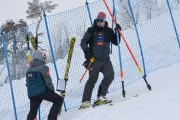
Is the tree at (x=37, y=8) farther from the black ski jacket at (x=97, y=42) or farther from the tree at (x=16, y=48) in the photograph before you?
the black ski jacket at (x=97, y=42)

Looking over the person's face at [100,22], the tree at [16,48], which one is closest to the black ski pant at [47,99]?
the person's face at [100,22]

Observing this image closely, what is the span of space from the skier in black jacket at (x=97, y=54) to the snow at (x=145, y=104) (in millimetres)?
363

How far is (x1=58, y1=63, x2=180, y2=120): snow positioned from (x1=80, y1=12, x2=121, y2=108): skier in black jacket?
0.36 m

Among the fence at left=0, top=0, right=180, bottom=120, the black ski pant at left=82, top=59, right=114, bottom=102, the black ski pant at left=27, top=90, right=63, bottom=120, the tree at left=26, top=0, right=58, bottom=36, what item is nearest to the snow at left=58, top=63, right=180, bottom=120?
the black ski pant at left=82, top=59, right=114, bottom=102

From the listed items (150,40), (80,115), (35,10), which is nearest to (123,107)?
(80,115)

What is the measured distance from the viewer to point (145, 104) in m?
6.91

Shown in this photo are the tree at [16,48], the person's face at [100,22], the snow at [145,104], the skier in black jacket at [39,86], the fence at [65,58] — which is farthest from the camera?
the fence at [65,58]

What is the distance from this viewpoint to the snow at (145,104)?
245 inches

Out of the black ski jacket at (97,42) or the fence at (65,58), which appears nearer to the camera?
the black ski jacket at (97,42)

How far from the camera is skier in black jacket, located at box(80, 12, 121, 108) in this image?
7.80m

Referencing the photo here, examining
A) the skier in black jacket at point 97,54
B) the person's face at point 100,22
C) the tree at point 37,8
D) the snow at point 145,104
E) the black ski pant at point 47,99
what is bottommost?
the snow at point 145,104

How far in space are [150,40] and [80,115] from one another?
6595mm

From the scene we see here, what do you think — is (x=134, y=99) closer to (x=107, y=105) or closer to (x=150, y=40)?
(x=107, y=105)

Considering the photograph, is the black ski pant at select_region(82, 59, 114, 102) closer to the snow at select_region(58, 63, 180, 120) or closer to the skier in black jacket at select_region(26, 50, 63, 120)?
the snow at select_region(58, 63, 180, 120)
